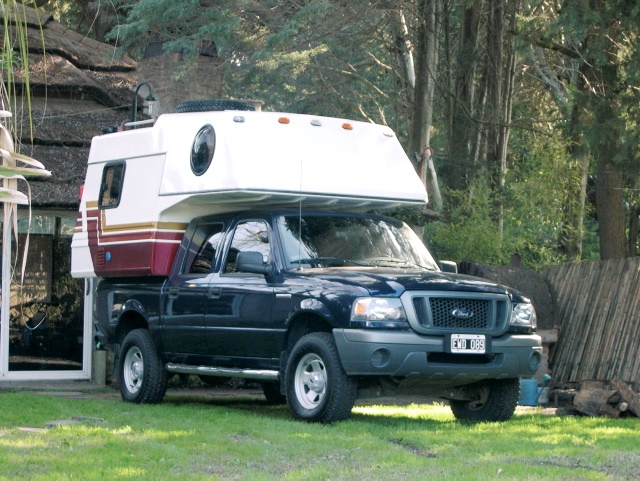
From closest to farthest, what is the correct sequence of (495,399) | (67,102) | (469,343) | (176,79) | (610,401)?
(469,343), (495,399), (610,401), (67,102), (176,79)

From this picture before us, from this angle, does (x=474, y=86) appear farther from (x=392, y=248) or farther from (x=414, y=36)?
(x=392, y=248)

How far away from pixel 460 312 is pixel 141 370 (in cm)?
393

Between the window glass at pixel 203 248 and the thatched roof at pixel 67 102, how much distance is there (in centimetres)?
371

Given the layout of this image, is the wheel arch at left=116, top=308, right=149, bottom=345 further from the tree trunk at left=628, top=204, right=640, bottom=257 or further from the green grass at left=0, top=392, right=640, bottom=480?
the tree trunk at left=628, top=204, right=640, bottom=257

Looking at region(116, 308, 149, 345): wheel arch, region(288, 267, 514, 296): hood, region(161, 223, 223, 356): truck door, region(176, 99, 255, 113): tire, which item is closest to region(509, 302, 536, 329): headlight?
region(288, 267, 514, 296): hood

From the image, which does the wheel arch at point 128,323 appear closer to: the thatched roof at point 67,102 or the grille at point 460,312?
the thatched roof at point 67,102

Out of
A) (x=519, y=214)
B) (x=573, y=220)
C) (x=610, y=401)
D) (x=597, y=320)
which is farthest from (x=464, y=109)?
(x=610, y=401)

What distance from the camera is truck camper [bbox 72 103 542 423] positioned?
9055 mm

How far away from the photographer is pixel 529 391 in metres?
12.0

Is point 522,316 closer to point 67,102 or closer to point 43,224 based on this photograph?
point 43,224

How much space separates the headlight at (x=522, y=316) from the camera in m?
9.66

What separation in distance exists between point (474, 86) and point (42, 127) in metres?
11.9

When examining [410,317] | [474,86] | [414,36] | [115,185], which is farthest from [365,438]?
[474,86]

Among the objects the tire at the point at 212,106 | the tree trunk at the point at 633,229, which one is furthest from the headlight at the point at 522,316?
the tree trunk at the point at 633,229
